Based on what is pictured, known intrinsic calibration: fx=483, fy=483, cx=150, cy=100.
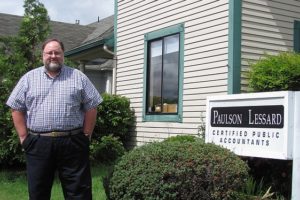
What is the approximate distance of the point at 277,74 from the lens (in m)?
7.38

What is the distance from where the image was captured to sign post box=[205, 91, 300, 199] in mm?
5809

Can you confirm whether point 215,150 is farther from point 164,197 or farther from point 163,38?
point 163,38

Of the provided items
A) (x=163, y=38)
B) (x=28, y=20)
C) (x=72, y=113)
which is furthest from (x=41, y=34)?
(x=72, y=113)

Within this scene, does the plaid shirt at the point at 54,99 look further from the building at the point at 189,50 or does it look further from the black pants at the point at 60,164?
the building at the point at 189,50

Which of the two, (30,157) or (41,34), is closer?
(30,157)

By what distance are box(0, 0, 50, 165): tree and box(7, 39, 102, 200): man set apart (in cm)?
443

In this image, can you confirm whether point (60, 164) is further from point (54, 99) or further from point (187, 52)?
point (187, 52)

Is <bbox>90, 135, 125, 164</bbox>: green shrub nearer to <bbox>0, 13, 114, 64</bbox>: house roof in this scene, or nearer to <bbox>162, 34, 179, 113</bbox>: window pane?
<bbox>162, 34, 179, 113</bbox>: window pane

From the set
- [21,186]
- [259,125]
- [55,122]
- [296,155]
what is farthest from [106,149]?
[55,122]

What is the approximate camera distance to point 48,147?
4.80m

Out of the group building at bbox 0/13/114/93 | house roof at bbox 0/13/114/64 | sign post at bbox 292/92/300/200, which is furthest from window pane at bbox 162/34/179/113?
house roof at bbox 0/13/114/64

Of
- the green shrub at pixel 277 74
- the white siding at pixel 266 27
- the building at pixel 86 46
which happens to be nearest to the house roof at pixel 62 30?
the building at pixel 86 46

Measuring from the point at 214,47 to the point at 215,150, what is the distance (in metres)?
3.51

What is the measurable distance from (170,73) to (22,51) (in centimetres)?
296
